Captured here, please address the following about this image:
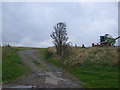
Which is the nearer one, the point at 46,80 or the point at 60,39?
the point at 46,80

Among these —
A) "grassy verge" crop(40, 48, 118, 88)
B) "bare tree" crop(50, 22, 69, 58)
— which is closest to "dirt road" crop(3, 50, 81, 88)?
"grassy verge" crop(40, 48, 118, 88)

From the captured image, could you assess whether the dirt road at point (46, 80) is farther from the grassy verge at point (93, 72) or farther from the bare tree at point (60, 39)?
the bare tree at point (60, 39)

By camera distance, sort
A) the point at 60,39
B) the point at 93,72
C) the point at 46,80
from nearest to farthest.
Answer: the point at 46,80
the point at 93,72
the point at 60,39

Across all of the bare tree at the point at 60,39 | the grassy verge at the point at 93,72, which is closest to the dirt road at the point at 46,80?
the grassy verge at the point at 93,72

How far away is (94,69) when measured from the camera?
21438mm

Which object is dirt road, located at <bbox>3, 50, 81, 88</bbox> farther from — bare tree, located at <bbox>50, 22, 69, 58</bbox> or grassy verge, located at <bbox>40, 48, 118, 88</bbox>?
bare tree, located at <bbox>50, 22, 69, 58</bbox>

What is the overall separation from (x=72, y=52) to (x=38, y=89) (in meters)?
17.2

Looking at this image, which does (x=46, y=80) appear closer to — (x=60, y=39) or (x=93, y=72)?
(x=93, y=72)

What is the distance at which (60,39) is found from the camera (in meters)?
29.3

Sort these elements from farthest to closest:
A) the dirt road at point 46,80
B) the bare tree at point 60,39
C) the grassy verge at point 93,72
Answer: the bare tree at point 60,39 → the grassy verge at point 93,72 → the dirt road at point 46,80

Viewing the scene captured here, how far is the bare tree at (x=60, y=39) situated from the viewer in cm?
2878

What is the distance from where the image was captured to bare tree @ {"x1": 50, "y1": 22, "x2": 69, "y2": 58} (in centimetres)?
2878

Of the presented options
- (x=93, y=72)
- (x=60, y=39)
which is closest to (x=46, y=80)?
(x=93, y=72)

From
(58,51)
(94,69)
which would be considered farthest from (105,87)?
(58,51)
